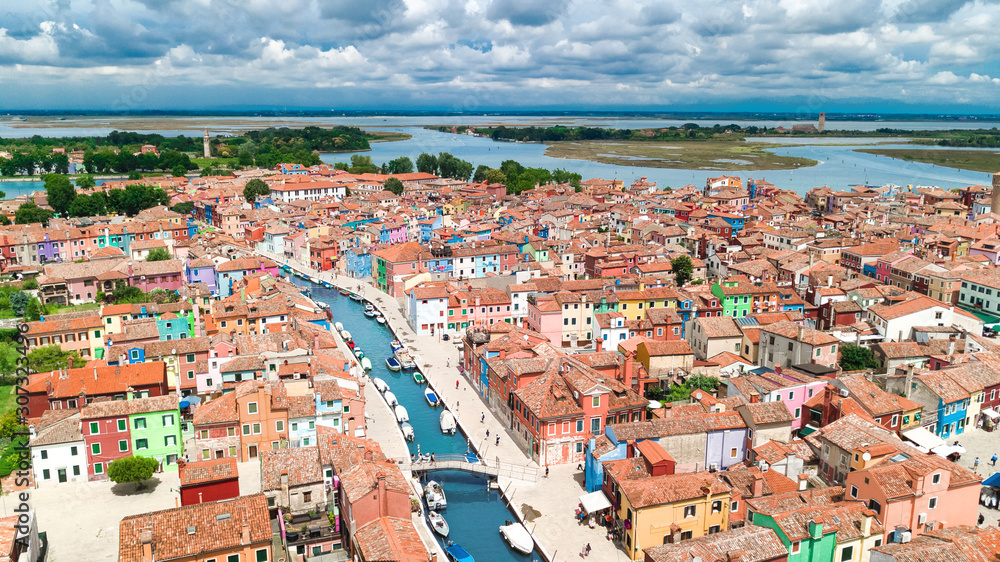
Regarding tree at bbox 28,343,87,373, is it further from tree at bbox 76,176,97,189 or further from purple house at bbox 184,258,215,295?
tree at bbox 76,176,97,189

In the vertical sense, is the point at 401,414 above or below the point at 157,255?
below

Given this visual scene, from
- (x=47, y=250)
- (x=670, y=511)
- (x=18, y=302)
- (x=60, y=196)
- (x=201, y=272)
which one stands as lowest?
(x=670, y=511)

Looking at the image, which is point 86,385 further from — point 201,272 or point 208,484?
point 201,272

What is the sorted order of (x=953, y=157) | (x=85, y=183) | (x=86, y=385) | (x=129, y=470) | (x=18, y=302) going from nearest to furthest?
(x=129, y=470), (x=86, y=385), (x=18, y=302), (x=85, y=183), (x=953, y=157)

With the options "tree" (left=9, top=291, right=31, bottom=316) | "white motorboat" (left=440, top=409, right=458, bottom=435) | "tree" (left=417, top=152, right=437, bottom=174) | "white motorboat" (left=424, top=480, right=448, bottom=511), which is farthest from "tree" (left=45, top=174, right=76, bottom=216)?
"white motorboat" (left=424, top=480, right=448, bottom=511)

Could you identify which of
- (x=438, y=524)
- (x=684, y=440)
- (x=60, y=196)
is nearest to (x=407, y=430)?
(x=438, y=524)

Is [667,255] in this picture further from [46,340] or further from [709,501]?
[46,340]

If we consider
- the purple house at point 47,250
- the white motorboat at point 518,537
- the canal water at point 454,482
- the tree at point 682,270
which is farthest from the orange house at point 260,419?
the purple house at point 47,250
